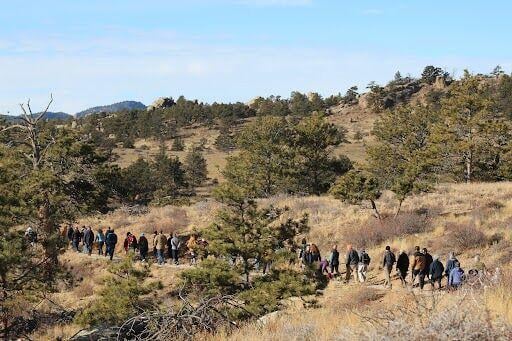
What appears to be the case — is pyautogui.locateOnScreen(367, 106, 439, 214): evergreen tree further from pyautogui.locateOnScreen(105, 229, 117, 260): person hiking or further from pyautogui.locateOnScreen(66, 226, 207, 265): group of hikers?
pyautogui.locateOnScreen(105, 229, 117, 260): person hiking

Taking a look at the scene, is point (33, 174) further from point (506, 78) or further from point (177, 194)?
point (506, 78)

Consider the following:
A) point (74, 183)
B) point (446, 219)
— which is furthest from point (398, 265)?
point (74, 183)

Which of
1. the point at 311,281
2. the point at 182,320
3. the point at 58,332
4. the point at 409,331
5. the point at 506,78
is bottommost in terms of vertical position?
the point at 58,332

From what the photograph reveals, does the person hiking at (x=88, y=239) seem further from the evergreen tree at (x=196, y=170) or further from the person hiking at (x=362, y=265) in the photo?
the evergreen tree at (x=196, y=170)

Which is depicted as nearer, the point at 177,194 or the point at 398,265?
the point at 398,265

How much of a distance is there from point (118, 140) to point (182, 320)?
268 feet

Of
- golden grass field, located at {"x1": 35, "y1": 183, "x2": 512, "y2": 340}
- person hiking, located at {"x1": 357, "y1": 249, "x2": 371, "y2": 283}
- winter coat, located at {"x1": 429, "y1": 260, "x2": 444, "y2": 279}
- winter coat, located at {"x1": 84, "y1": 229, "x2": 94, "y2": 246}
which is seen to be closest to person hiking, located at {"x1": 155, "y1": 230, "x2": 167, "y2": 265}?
golden grass field, located at {"x1": 35, "y1": 183, "x2": 512, "y2": 340}

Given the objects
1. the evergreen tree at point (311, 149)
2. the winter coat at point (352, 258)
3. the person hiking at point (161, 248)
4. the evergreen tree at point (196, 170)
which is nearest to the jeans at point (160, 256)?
the person hiking at point (161, 248)

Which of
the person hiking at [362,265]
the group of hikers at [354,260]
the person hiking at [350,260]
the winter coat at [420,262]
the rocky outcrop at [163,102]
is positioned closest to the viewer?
the group of hikers at [354,260]

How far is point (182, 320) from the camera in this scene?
24.3 feet

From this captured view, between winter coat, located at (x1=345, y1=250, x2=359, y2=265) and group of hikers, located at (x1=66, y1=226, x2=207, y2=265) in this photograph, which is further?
→ group of hikers, located at (x1=66, y1=226, x2=207, y2=265)

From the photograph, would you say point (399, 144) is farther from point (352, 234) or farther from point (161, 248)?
point (161, 248)

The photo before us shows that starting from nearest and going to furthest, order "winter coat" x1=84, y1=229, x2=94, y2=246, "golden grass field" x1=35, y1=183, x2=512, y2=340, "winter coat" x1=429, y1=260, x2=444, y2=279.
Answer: "golden grass field" x1=35, y1=183, x2=512, y2=340, "winter coat" x1=429, y1=260, x2=444, y2=279, "winter coat" x1=84, y1=229, x2=94, y2=246

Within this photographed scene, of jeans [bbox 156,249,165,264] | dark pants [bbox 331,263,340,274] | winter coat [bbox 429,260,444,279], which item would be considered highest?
winter coat [bbox 429,260,444,279]
